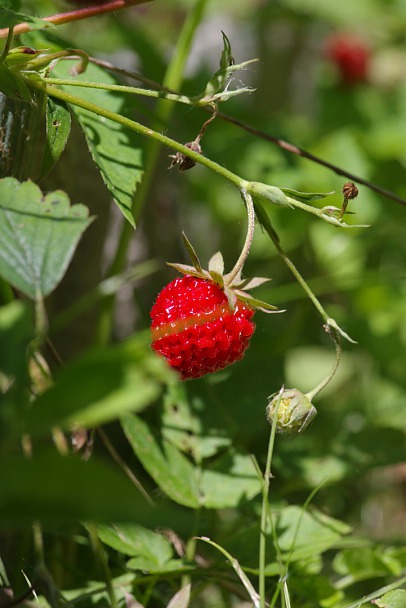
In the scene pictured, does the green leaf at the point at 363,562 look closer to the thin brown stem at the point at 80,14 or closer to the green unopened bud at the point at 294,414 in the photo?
the green unopened bud at the point at 294,414

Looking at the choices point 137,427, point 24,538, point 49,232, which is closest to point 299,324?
point 137,427

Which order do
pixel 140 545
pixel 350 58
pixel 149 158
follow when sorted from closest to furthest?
pixel 140 545, pixel 149 158, pixel 350 58

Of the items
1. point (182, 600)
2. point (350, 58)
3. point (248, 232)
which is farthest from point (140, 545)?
point (350, 58)

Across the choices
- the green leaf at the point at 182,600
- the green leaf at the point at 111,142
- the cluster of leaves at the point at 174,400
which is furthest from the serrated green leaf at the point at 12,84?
the green leaf at the point at 182,600

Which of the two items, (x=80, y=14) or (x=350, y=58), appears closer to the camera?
(x=80, y=14)

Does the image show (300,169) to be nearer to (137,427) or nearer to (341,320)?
(341,320)

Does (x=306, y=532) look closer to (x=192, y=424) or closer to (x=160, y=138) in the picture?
(x=192, y=424)
